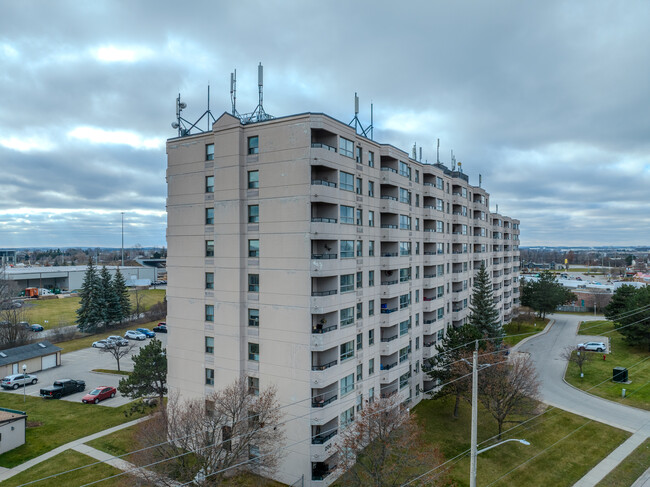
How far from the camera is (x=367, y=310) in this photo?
30.2 m

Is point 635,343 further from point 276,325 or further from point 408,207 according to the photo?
point 276,325

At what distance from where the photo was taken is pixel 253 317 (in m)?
26.2

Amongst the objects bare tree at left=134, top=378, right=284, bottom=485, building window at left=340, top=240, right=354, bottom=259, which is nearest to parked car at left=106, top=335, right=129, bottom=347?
bare tree at left=134, top=378, right=284, bottom=485

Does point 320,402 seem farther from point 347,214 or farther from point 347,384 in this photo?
point 347,214

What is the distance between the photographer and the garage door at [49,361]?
A: 48375 mm

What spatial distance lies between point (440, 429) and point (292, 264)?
19.7 metres

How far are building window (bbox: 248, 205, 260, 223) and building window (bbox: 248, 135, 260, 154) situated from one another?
380 cm

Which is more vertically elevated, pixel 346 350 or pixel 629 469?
pixel 346 350

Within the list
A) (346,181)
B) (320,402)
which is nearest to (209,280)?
(320,402)

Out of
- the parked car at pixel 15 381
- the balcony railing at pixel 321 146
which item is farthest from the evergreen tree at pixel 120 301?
the balcony railing at pixel 321 146

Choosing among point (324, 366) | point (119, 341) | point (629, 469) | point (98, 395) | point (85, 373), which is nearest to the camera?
point (324, 366)

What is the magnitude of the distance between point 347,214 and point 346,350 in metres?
9.88

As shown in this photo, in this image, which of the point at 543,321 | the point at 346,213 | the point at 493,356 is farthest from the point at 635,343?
the point at 346,213

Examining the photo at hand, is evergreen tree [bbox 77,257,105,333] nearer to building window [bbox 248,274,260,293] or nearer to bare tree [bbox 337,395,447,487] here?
building window [bbox 248,274,260,293]
